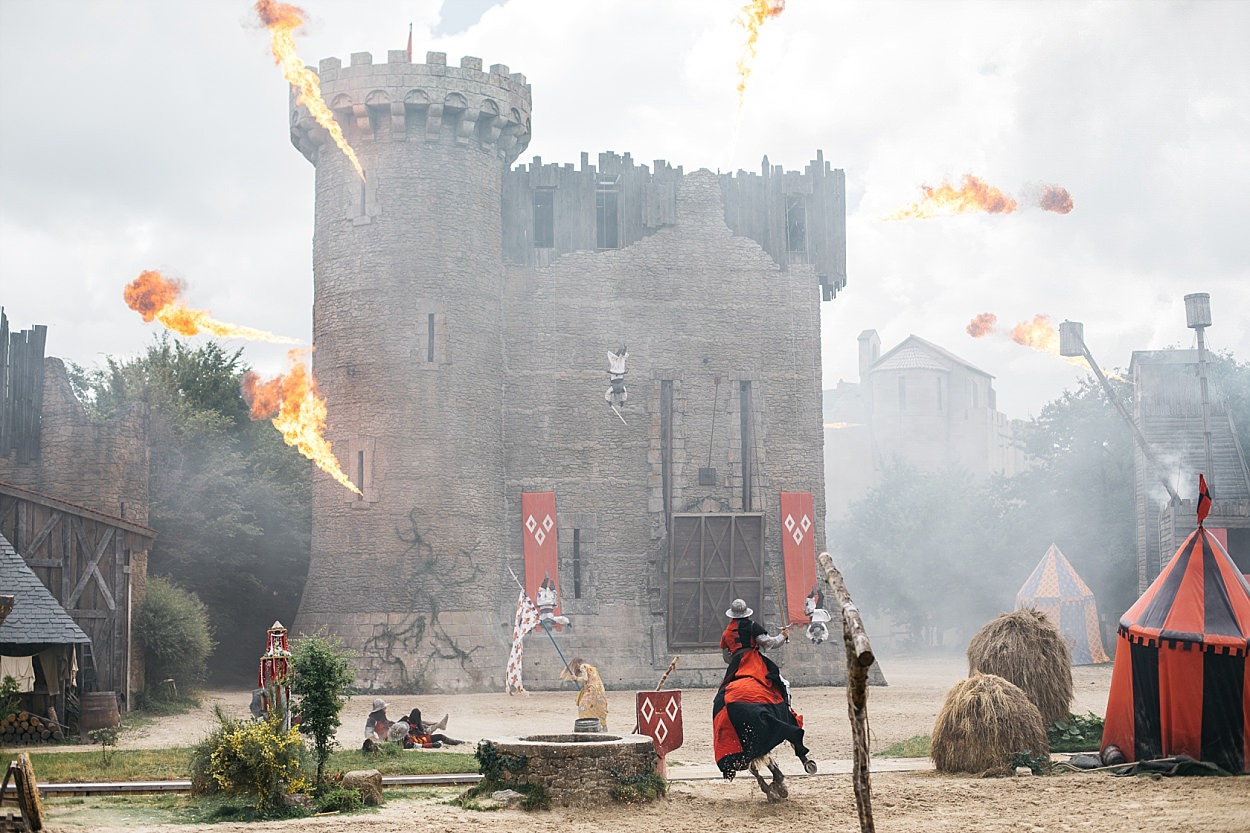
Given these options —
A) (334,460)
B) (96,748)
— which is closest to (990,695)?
(96,748)

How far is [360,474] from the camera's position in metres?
30.1

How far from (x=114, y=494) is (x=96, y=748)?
8534mm

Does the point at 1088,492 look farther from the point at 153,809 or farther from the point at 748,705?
the point at 153,809

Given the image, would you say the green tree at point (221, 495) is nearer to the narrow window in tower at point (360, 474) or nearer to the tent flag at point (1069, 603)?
the narrow window in tower at point (360, 474)

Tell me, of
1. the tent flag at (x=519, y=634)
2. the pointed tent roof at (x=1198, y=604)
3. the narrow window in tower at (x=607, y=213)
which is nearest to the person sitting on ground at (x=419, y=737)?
the pointed tent roof at (x=1198, y=604)

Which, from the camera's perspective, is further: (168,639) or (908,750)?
(168,639)

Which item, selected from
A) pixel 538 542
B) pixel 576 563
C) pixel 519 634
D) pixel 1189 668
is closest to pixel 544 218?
pixel 538 542

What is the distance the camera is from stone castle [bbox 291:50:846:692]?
98.0 feet

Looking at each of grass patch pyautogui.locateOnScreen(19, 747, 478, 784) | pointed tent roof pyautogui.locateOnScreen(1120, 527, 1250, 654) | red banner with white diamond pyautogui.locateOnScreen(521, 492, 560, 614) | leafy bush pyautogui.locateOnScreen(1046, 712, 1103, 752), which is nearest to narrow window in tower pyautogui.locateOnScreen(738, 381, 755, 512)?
red banner with white diamond pyautogui.locateOnScreen(521, 492, 560, 614)

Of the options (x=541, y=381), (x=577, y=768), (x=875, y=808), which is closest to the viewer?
(x=875, y=808)

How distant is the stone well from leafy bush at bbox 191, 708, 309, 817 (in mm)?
1858

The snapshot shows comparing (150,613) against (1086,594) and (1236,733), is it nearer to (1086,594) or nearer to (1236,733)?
(1236,733)

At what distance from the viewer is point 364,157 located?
30.8 meters

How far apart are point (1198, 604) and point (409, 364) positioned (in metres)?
18.8
